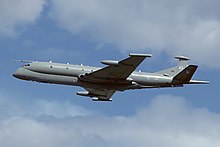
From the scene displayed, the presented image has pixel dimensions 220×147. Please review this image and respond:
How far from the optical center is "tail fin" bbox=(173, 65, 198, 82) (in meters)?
93.6

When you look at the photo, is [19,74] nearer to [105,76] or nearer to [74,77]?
[74,77]

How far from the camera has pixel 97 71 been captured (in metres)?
94.9

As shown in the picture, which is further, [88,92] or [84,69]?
[88,92]

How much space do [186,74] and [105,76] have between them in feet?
34.2

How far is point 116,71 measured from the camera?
94.6m

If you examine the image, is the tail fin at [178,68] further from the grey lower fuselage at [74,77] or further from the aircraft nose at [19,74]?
the aircraft nose at [19,74]

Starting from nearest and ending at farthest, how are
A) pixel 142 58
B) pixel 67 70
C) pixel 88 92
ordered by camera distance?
pixel 142 58, pixel 67 70, pixel 88 92

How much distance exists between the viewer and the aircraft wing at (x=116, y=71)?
3548 inches

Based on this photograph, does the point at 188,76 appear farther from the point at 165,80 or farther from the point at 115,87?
the point at 115,87

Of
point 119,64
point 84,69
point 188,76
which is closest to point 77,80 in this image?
point 84,69

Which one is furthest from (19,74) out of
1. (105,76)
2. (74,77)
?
(105,76)

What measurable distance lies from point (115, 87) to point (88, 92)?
23.4 ft

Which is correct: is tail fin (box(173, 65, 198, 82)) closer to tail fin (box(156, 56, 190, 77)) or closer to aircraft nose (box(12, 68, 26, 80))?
tail fin (box(156, 56, 190, 77))

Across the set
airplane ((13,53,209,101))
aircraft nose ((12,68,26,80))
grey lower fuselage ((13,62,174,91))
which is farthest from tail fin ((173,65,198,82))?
aircraft nose ((12,68,26,80))
